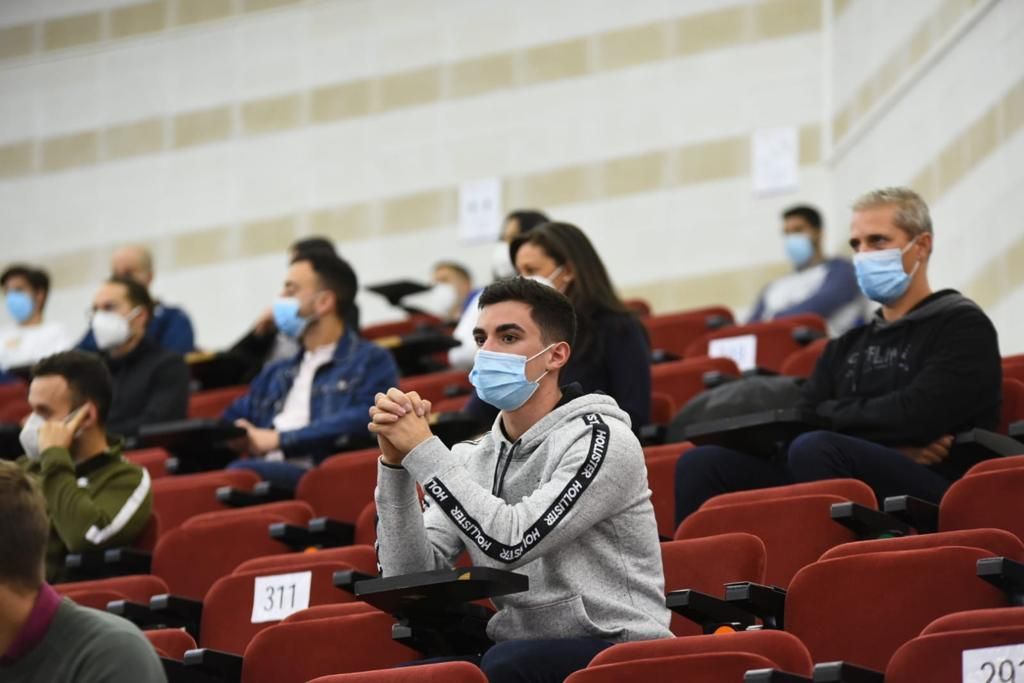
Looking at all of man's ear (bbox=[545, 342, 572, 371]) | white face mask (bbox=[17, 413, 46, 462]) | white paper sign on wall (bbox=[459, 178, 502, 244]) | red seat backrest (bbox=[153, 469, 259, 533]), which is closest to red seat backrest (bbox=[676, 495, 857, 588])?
man's ear (bbox=[545, 342, 572, 371])

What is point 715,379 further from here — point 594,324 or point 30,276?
point 30,276

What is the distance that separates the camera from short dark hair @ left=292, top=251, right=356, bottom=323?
5.37m

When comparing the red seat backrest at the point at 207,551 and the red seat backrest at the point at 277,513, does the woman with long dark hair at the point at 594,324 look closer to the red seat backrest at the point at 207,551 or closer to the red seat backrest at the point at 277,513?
the red seat backrest at the point at 277,513

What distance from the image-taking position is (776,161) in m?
7.89

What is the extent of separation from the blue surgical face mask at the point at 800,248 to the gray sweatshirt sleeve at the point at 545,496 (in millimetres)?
4053

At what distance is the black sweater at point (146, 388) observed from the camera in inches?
220

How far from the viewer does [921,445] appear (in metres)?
3.84

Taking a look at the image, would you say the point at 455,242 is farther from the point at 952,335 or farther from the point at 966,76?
the point at 952,335

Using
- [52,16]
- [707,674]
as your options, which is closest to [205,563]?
[707,674]

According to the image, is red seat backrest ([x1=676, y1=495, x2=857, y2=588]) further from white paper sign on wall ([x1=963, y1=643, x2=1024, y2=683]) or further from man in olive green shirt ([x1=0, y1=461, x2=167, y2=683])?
man in olive green shirt ([x1=0, y1=461, x2=167, y2=683])

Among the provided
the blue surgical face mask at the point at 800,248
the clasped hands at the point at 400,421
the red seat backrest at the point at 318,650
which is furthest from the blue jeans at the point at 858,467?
the blue surgical face mask at the point at 800,248

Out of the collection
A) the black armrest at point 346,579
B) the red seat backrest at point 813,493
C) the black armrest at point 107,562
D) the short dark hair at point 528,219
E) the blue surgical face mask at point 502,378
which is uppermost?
the short dark hair at point 528,219

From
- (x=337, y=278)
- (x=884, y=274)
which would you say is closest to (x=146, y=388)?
(x=337, y=278)

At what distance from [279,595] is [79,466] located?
3.06 ft
